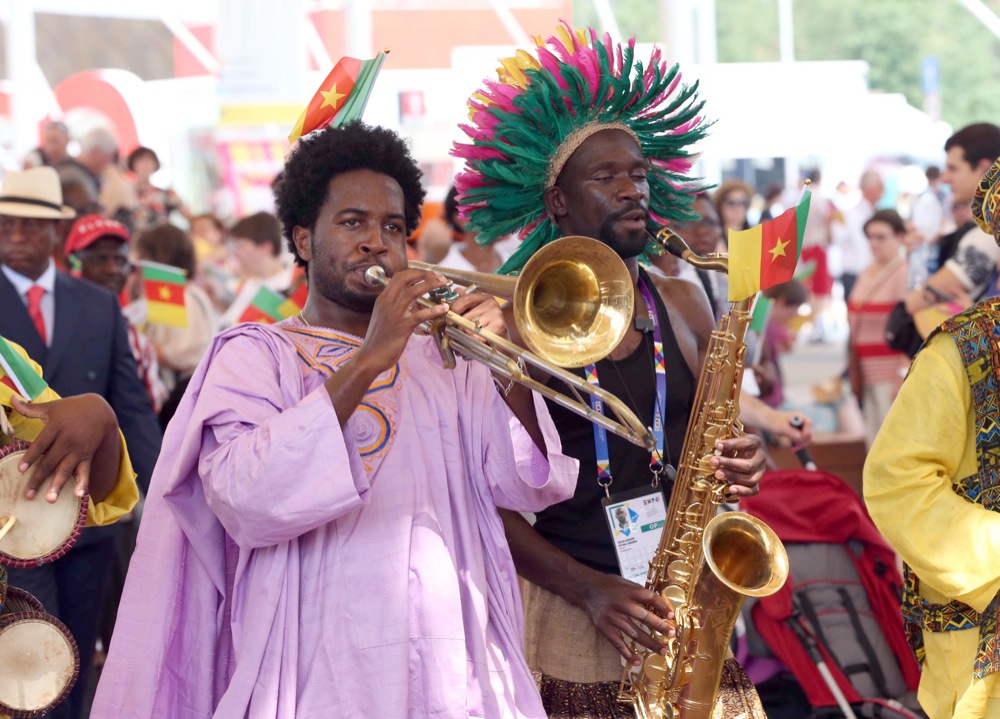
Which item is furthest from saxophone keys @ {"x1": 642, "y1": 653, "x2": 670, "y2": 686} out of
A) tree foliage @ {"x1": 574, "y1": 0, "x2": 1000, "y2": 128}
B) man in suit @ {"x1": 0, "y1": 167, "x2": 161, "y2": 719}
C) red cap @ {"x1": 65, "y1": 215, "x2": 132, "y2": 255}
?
tree foliage @ {"x1": 574, "y1": 0, "x2": 1000, "y2": 128}

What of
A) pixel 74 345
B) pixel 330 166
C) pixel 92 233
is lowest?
pixel 74 345

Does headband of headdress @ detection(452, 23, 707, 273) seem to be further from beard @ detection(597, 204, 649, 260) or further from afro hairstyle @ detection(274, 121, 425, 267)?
afro hairstyle @ detection(274, 121, 425, 267)

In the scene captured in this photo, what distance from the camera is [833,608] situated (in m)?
5.54

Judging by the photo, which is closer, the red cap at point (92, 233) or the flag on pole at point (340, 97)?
the flag on pole at point (340, 97)

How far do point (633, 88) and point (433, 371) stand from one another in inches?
48.9

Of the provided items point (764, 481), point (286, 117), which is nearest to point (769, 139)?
point (286, 117)

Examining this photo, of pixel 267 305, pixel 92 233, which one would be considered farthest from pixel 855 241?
pixel 267 305

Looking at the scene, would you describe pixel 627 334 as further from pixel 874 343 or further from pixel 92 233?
pixel 874 343

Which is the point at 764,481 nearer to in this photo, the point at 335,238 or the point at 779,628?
the point at 779,628

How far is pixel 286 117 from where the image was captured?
13.1 metres

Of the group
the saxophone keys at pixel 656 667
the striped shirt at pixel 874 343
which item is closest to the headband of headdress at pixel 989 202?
the saxophone keys at pixel 656 667

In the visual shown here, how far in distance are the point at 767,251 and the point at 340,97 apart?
4.38 feet

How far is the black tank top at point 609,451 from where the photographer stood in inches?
152

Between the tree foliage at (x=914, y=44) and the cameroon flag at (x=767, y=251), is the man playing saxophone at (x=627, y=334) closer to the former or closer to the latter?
the cameroon flag at (x=767, y=251)
